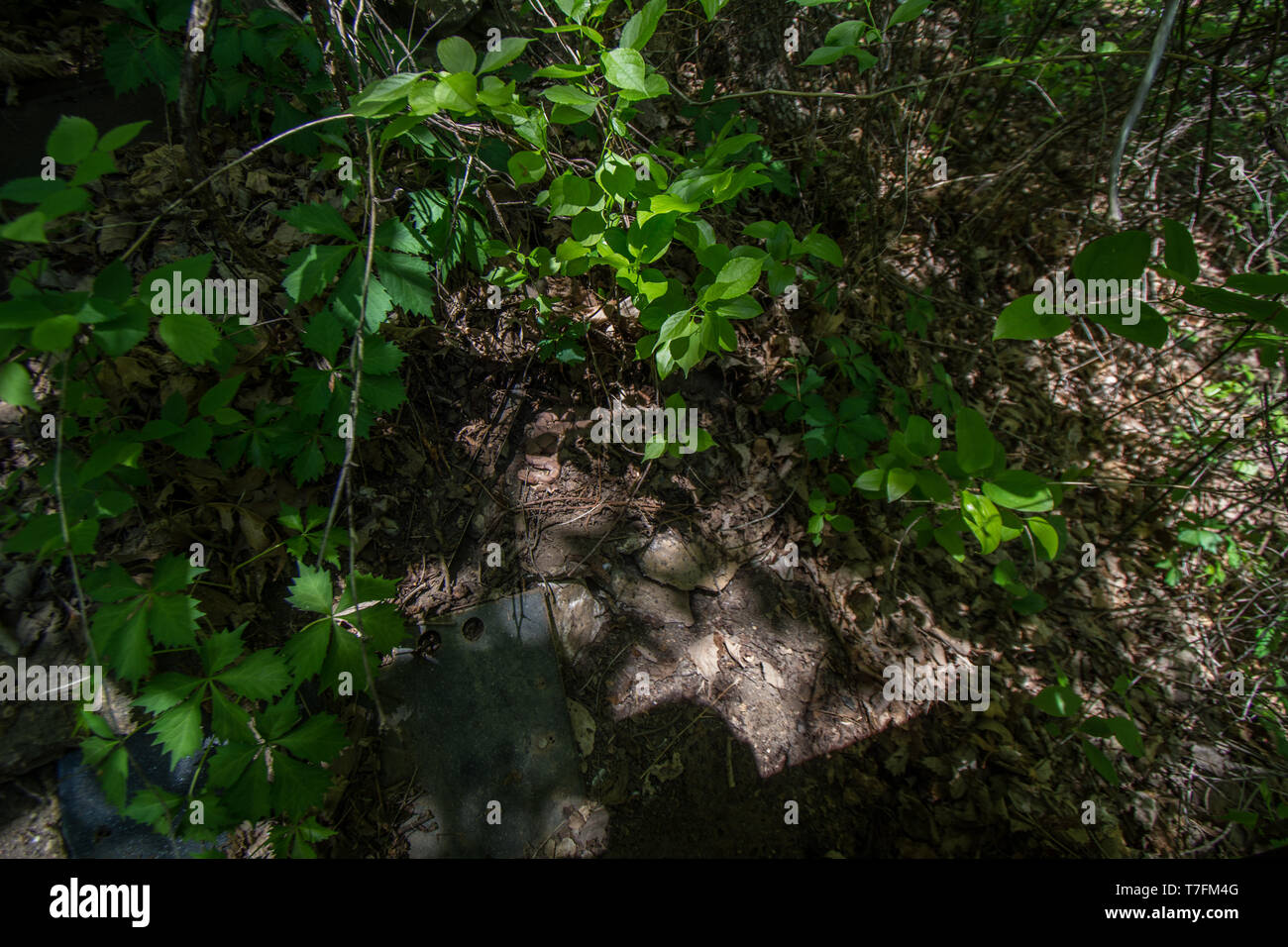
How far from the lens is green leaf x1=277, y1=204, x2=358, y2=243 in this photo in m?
1.56

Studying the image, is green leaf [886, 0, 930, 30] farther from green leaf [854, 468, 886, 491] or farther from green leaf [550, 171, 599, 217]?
green leaf [854, 468, 886, 491]

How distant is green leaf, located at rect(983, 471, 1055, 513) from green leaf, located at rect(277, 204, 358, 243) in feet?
6.48

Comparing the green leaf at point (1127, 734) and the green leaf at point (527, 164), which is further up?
the green leaf at point (527, 164)

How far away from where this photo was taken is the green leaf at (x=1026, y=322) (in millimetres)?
1205

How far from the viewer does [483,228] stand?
2.13 metres

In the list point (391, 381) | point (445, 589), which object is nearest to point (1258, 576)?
point (445, 589)

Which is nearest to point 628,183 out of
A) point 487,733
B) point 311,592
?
point 311,592

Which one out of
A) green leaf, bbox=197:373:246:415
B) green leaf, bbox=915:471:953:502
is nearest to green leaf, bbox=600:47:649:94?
green leaf, bbox=915:471:953:502

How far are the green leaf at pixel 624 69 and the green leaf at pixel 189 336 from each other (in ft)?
4.08

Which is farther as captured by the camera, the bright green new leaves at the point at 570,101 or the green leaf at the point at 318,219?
the green leaf at the point at 318,219

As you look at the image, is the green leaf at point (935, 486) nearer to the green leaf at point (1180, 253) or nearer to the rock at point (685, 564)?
the green leaf at point (1180, 253)

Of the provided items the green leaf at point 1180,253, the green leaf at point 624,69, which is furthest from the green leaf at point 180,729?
the green leaf at point 1180,253
